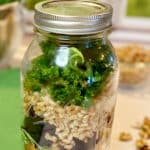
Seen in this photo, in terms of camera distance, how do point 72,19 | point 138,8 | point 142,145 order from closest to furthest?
point 72,19, point 142,145, point 138,8

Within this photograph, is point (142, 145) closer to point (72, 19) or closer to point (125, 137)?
point (125, 137)

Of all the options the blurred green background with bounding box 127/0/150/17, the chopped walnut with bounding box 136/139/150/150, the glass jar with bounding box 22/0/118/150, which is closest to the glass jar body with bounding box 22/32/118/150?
the glass jar with bounding box 22/0/118/150

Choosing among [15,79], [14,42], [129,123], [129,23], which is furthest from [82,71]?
[129,23]

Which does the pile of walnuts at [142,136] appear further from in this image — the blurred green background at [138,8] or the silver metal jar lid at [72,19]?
the blurred green background at [138,8]

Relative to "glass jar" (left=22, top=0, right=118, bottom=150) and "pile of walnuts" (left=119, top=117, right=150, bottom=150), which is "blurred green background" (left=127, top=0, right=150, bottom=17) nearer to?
"pile of walnuts" (left=119, top=117, right=150, bottom=150)

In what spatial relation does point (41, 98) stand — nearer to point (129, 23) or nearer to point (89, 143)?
point (89, 143)

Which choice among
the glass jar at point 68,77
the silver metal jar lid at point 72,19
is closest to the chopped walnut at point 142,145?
the glass jar at point 68,77

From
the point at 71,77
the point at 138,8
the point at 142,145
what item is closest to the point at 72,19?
the point at 71,77

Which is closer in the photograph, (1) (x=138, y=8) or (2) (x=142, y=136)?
(2) (x=142, y=136)
